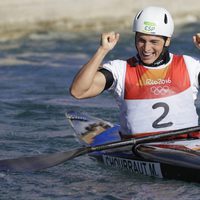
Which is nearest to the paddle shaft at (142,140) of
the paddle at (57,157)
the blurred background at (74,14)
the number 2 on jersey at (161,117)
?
the paddle at (57,157)

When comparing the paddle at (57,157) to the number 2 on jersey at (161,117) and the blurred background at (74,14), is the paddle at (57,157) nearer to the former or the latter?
the number 2 on jersey at (161,117)

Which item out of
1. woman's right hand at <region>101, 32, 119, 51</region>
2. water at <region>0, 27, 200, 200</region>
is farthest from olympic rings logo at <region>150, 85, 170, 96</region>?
water at <region>0, 27, 200, 200</region>

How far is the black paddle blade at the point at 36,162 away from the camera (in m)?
7.84

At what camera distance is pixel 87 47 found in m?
17.9

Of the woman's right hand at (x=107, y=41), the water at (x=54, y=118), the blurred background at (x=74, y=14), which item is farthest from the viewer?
the blurred background at (x=74, y=14)

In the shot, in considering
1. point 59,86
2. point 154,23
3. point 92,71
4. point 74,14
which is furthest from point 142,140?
point 74,14

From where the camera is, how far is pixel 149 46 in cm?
768

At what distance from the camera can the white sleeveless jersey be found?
309 inches

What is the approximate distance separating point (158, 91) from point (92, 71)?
0.76 m

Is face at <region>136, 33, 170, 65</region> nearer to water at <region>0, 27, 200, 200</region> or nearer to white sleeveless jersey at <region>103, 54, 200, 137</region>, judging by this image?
white sleeveless jersey at <region>103, 54, 200, 137</region>

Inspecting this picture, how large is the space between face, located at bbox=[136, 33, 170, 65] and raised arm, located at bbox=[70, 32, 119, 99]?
36 centimetres

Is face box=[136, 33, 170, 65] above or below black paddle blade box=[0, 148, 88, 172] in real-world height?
above

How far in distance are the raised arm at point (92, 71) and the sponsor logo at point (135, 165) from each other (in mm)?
876

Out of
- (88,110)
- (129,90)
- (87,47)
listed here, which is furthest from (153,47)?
(87,47)
